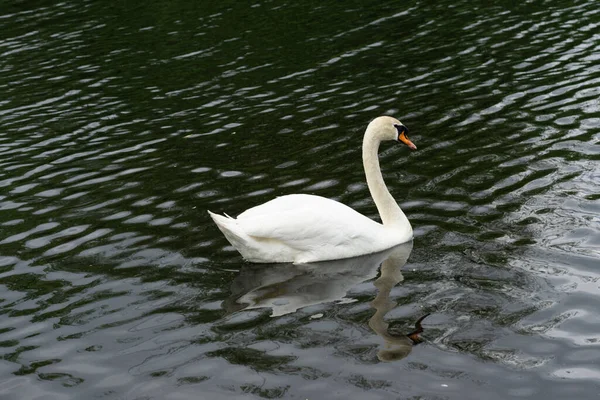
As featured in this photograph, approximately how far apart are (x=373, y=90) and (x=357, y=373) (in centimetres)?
988

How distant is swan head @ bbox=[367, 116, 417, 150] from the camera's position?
421 inches

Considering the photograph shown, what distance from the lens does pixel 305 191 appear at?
1191 cm

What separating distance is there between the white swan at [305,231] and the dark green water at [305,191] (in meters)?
0.21

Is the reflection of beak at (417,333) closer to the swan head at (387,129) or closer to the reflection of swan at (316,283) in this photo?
the reflection of swan at (316,283)

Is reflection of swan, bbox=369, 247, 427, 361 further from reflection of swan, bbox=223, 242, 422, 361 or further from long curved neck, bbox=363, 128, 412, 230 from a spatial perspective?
long curved neck, bbox=363, 128, 412, 230

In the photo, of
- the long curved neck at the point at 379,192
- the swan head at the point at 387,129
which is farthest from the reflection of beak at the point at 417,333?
the swan head at the point at 387,129

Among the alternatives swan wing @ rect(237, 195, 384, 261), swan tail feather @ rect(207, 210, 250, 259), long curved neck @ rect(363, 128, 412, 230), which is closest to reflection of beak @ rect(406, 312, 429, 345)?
swan wing @ rect(237, 195, 384, 261)

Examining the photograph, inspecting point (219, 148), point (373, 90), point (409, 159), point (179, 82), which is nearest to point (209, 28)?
point (179, 82)

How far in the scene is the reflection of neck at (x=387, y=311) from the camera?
7715 millimetres

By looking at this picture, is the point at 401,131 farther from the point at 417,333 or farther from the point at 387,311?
the point at 417,333

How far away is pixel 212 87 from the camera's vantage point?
18.0 metres

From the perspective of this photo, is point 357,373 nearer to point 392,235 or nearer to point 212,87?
point 392,235

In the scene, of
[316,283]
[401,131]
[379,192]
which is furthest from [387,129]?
[316,283]

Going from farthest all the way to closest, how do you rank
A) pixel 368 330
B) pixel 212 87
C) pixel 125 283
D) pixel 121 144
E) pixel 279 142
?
pixel 212 87
pixel 121 144
pixel 279 142
pixel 125 283
pixel 368 330
